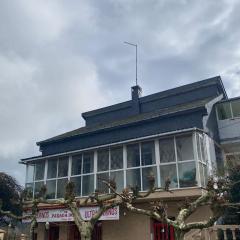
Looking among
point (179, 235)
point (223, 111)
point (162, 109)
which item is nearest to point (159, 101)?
point (162, 109)

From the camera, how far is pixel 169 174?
56.1ft

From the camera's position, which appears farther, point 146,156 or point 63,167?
point 63,167

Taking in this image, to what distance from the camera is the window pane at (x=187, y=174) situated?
16391mm

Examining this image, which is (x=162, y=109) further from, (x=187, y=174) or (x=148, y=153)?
(x=187, y=174)

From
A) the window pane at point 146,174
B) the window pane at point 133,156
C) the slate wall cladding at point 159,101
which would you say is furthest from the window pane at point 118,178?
the slate wall cladding at point 159,101

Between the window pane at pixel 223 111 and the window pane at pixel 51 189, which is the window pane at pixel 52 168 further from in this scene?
the window pane at pixel 223 111

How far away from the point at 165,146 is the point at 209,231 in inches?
247

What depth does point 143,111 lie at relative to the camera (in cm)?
2503

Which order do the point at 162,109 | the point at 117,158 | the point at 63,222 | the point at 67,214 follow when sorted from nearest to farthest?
the point at 67,214 < the point at 117,158 < the point at 63,222 < the point at 162,109

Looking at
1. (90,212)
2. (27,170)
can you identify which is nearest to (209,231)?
(90,212)

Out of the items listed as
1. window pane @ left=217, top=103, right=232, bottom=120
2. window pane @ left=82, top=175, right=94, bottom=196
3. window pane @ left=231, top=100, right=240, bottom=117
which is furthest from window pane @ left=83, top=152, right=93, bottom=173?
window pane @ left=231, top=100, right=240, bottom=117

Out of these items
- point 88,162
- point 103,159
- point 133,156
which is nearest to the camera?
point 133,156

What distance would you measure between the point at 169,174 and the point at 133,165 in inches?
92.7

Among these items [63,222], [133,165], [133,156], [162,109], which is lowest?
[63,222]
